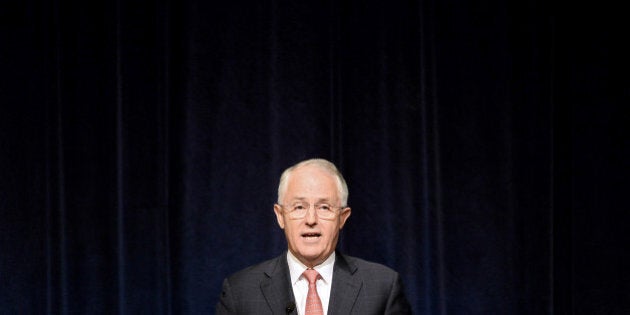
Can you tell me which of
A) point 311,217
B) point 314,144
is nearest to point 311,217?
point 311,217

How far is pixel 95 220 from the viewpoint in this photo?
292 cm

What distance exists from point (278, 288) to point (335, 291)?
0.16 meters

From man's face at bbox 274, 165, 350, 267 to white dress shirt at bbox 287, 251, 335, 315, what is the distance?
0.03m

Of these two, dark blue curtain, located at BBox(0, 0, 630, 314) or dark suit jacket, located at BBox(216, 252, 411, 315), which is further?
dark blue curtain, located at BBox(0, 0, 630, 314)

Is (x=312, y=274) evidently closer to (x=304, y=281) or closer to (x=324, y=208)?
(x=304, y=281)

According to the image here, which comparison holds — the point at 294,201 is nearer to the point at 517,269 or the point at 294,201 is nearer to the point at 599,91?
the point at 517,269

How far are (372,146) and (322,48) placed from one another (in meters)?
0.47

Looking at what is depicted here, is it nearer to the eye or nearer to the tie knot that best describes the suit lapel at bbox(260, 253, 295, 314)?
the tie knot

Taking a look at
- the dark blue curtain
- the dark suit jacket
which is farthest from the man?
the dark blue curtain

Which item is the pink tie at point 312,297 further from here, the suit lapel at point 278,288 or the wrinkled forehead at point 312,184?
the wrinkled forehead at point 312,184

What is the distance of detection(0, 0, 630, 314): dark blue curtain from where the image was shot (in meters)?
2.91

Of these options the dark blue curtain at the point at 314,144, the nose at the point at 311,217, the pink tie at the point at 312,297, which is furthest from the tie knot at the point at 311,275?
the dark blue curtain at the point at 314,144

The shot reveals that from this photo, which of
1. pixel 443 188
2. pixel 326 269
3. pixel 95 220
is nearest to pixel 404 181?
pixel 443 188

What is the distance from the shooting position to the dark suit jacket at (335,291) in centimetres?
191
